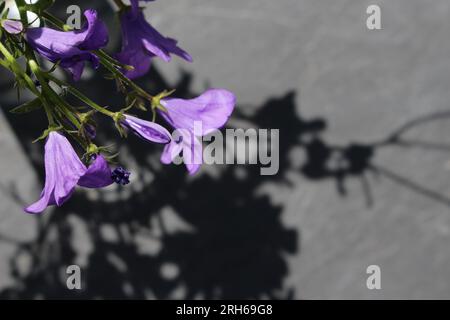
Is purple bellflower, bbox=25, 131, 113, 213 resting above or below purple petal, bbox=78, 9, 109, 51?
below

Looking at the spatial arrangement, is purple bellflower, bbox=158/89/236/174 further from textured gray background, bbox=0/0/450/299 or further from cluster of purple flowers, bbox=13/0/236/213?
textured gray background, bbox=0/0/450/299

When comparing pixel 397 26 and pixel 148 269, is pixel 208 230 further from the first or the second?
pixel 397 26

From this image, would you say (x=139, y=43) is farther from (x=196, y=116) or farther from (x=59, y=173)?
(x=59, y=173)

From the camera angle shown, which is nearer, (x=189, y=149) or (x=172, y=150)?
(x=189, y=149)

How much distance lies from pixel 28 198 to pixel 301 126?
1739mm

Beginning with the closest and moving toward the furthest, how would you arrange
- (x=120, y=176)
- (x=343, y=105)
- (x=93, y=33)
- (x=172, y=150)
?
(x=93, y=33)
(x=120, y=176)
(x=172, y=150)
(x=343, y=105)

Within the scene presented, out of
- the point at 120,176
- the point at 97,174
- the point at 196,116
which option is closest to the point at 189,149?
the point at 196,116

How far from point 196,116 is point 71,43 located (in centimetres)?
42

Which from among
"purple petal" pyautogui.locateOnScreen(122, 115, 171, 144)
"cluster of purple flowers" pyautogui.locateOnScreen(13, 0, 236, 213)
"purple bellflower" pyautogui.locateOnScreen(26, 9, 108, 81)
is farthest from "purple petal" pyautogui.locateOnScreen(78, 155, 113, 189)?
"purple bellflower" pyautogui.locateOnScreen(26, 9, 108, 81)

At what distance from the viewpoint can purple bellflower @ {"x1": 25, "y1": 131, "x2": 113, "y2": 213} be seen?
62.5 inches

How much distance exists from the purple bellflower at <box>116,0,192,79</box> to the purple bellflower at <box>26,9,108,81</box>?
0.76 feet

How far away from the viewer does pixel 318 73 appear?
4281mm

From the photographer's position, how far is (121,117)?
5.61 ft
